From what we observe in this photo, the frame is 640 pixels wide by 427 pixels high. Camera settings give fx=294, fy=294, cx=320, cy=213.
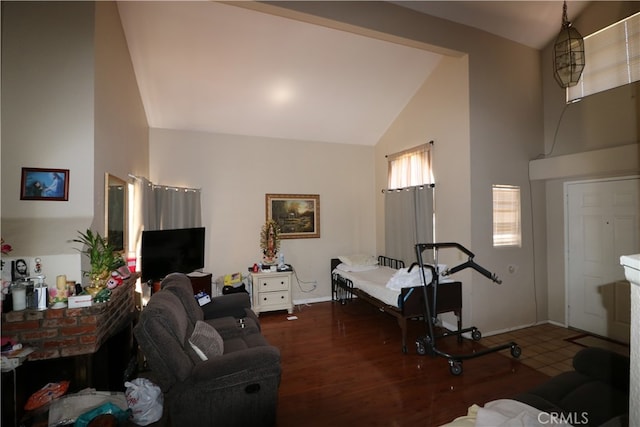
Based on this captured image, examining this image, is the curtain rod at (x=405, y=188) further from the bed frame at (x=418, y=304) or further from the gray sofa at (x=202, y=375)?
the gray sofa at (x=202, y=375)

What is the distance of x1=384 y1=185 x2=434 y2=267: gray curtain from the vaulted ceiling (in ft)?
4.78

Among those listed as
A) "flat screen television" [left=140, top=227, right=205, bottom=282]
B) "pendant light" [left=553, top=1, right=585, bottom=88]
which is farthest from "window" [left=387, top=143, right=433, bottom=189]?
"flat screen television" [left=140, top=227, right=205, bottom=282]

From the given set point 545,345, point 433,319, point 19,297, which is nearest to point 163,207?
point 19,297

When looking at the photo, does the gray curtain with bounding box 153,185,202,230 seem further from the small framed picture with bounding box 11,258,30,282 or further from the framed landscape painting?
the small framed picture with bounding box 11,258,30,282

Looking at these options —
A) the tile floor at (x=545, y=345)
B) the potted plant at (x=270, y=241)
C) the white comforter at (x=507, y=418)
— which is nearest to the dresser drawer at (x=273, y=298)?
the potted plant at (x=270, y=241)

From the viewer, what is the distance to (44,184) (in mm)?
2154

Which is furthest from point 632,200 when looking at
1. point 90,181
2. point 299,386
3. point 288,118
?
point 90,181

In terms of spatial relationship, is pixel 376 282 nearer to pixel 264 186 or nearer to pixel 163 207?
pixel 264 186

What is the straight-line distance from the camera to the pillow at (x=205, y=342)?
2.13 m

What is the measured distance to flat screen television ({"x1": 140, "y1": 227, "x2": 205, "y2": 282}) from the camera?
3.43 m

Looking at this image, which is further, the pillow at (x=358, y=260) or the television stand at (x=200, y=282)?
the pillow at (x=358, y=260)

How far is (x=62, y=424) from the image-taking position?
1894 millimetres

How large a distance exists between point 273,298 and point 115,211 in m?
2.54

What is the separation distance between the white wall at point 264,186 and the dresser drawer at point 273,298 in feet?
1.80
